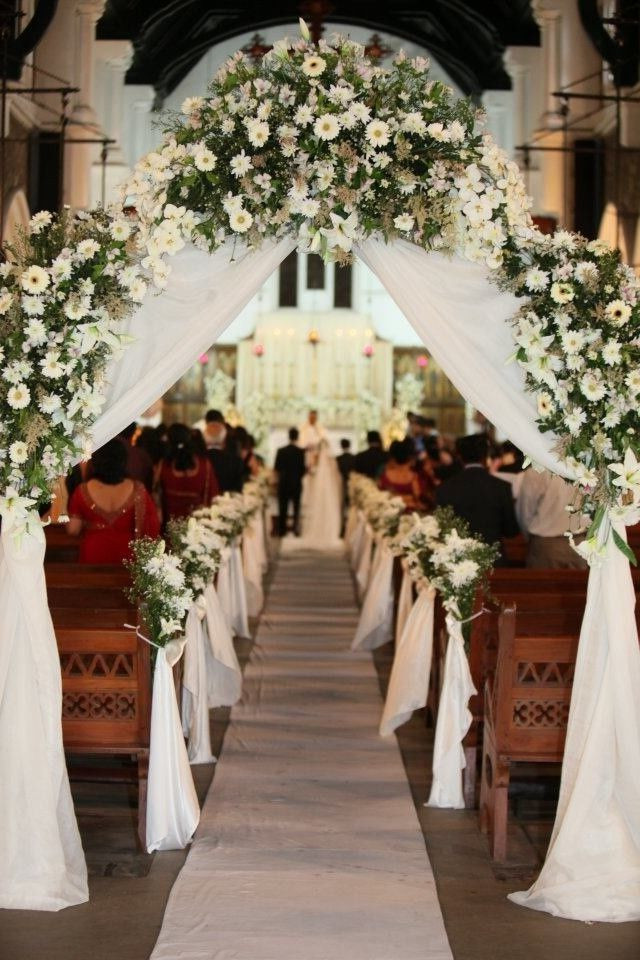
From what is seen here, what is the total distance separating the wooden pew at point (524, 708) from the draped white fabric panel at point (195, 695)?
6.78 feet

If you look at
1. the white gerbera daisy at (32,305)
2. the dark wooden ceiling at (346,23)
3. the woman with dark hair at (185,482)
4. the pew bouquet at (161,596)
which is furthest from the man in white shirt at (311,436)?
the white gerbera daisy at (32,305)

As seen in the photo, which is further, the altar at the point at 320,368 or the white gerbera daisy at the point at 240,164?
the altar at the point at 320,368

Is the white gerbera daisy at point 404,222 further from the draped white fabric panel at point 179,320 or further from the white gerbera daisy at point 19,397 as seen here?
the white gerbera daisy at point 19,397

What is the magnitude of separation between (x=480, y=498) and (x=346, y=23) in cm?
1832

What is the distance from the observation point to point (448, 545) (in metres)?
7.49

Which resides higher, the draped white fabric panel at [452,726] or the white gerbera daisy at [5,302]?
the white gerbera daisy at [5,302]

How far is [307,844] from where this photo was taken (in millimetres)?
6578

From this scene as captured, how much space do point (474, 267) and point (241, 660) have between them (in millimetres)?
5941

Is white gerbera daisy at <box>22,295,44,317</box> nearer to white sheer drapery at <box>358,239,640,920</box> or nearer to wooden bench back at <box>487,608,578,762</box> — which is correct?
white sheer drapery at <box>358,239,640,920</box>

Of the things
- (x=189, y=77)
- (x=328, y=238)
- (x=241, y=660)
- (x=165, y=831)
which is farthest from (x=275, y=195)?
(x=189, y=77)

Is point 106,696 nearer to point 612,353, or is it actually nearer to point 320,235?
point 320,235

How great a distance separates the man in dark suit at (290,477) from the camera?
20.8 m

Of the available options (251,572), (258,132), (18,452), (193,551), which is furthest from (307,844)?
(251,572)

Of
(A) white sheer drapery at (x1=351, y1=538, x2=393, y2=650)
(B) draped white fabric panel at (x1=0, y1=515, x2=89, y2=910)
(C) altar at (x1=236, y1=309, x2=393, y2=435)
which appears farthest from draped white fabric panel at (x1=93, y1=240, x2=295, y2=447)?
(C) altar at (x1=236, y1=309, x2=393, y2=435)
